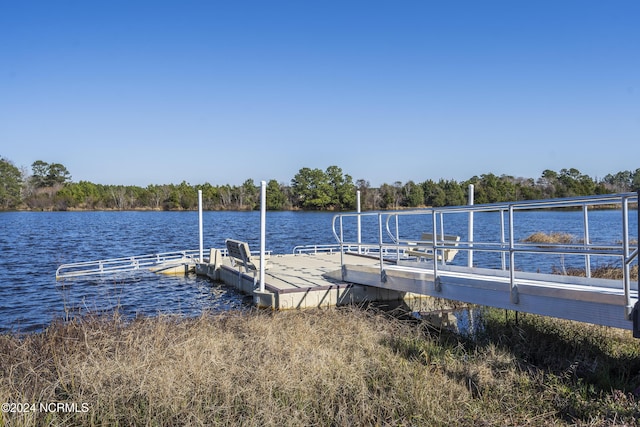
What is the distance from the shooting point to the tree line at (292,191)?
3573 inches

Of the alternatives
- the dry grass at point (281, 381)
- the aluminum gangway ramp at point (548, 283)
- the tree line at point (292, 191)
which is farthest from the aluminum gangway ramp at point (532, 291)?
the tree line at point (292, 191)

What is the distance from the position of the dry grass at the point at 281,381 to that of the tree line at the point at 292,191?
3240 inches

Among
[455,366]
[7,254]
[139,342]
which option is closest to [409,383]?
[455,366]

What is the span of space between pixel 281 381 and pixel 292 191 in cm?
10739

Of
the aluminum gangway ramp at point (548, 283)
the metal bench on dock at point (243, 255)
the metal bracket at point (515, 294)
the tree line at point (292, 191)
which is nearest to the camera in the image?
the aluminum gangway ramp at point (548, 283)

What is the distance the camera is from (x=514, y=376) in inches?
217

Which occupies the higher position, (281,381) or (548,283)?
(548,283)

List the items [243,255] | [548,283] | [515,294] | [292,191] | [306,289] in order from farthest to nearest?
[292,191] → [243,255] → [306,289] → [548,283] → [515,294]

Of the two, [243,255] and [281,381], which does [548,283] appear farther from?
[243,255]

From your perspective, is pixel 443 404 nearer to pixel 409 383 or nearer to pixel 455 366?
pixel 409 383

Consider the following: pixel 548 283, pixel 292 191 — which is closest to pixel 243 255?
pixel 548 283

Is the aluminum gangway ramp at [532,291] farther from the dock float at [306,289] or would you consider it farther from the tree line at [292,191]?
the tree line at [292,191]

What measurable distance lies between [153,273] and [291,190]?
94902mm

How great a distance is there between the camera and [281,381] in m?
5.10
